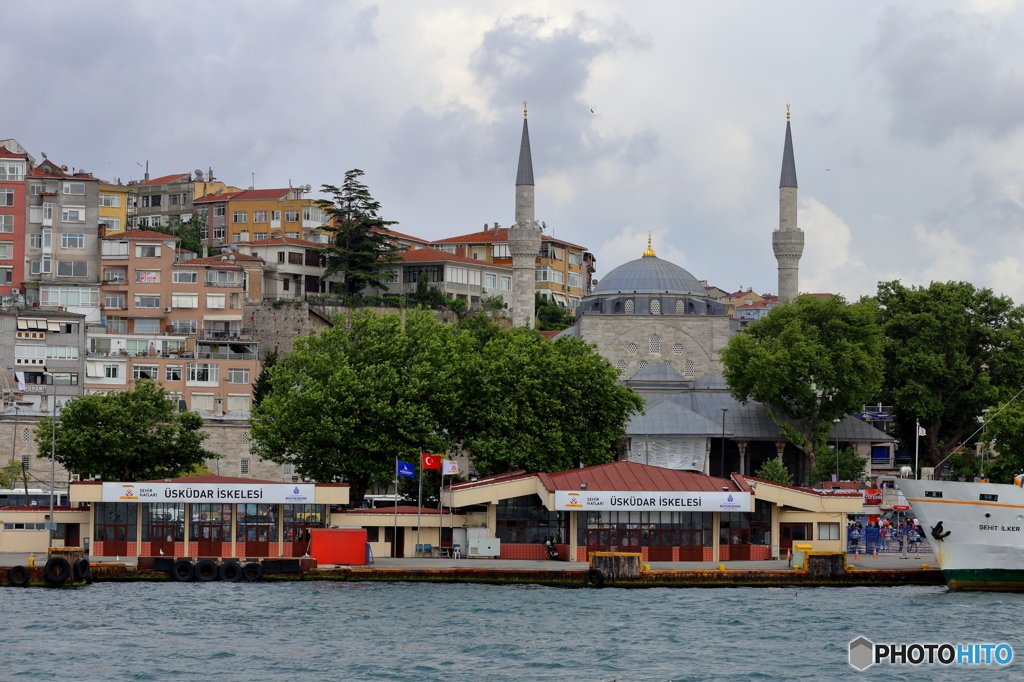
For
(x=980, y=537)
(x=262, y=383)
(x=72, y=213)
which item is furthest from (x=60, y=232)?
(x=980, y=537)

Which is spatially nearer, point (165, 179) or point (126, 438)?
point (126, 438)

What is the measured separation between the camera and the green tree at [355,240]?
87.1 metres

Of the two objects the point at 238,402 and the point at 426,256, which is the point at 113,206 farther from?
the point at 238,402

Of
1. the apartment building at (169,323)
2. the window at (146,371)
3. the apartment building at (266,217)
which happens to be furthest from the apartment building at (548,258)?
the window at (146,371)

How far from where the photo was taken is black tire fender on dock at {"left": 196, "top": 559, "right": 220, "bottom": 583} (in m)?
42.2

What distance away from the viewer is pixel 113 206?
9100 cm

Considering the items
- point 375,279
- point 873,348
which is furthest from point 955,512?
point 375,279

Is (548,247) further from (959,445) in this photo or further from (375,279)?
(959,445)

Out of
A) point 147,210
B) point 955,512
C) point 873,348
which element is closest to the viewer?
point 955,512

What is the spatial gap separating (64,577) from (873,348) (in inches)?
1617

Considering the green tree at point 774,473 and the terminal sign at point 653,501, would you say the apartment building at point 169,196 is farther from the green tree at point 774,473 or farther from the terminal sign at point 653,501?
the terminal sign at point 653,501

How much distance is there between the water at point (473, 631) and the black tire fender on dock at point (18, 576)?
0.70 metres

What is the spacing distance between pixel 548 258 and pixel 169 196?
27038mm

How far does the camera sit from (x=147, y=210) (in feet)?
367
